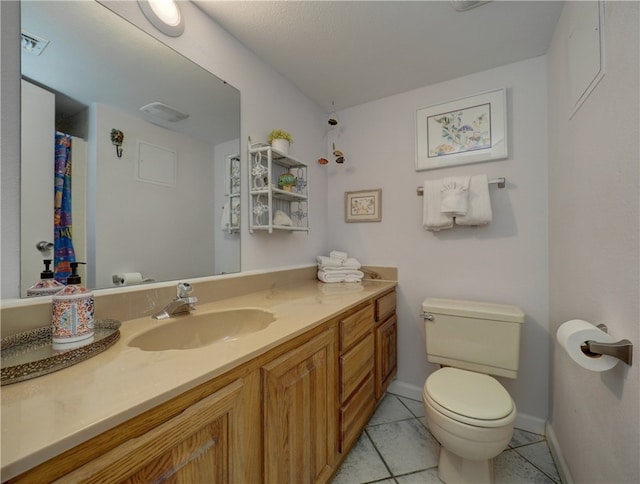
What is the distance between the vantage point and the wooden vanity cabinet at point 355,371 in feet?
3.93

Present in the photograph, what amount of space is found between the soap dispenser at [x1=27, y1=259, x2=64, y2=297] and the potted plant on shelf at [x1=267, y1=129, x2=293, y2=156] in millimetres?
1147

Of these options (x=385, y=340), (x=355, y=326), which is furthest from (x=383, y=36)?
(x=385, y=340)

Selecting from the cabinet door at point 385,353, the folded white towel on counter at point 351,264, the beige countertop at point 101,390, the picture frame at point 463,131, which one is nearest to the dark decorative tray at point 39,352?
the beige countertop at point 101,390

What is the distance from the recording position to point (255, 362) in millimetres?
739

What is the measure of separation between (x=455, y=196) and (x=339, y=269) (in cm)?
89

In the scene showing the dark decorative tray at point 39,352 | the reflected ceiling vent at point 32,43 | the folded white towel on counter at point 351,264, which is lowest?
the dark decorative tray at point 39,352

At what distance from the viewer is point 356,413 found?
1.33 metres

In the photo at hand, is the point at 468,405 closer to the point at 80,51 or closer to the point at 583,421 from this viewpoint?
the point at 583,421

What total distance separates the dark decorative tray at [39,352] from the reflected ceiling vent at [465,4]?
189cm

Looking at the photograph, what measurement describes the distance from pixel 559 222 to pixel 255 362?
1.59m

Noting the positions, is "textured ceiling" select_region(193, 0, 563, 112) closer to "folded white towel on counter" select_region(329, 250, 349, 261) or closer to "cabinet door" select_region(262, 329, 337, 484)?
"folded white towel on counter" select_region(329, 250, 349, 261)

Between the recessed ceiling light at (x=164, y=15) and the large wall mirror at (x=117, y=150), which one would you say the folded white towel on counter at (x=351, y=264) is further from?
the recessed ceiling light at (x=164, y=15)

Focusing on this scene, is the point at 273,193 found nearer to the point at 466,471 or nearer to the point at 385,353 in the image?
the point at 385,353

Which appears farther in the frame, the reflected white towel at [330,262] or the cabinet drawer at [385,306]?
the reflected white towel at [330,262]
